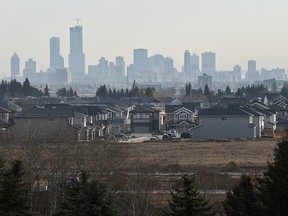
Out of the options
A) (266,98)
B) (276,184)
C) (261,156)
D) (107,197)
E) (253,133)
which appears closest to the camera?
(107,197)

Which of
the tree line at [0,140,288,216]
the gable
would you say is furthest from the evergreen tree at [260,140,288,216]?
the gable

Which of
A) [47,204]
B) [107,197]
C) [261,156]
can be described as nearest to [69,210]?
[107,197]

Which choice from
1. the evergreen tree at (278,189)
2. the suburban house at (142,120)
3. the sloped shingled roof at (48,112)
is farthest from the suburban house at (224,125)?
the evergreen tree at (278,189)

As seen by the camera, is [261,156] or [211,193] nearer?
[211,193]

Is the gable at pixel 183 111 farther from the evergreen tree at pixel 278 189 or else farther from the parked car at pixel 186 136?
the evergreen tree at pixel 278 189

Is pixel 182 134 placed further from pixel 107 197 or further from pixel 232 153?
pixel 107 197

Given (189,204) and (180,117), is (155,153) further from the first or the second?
(180,117)

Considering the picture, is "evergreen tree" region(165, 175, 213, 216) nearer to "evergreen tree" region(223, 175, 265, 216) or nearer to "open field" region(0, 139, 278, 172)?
"evergreen tree" region(223, 175, 265, 216)
